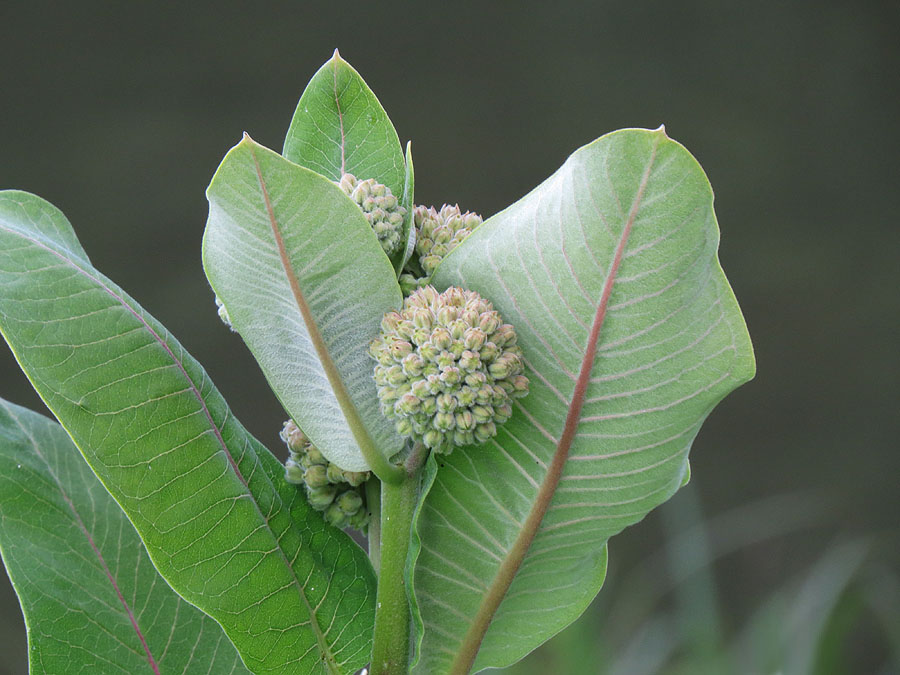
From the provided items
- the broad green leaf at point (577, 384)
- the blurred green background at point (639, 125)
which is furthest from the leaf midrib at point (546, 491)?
the blurred green background at point (639, 125)

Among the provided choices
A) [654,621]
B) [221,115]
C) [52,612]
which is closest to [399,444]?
[52,612]

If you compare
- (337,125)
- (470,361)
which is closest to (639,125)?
(337,125)

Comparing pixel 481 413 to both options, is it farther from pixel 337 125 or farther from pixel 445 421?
pixel 337 125

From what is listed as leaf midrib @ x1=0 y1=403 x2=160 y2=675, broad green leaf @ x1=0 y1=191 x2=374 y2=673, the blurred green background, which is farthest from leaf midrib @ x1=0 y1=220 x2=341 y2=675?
the blurred green background

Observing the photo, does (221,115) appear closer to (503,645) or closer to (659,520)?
(659,520)

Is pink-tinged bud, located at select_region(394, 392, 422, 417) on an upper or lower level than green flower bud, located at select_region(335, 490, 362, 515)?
upper

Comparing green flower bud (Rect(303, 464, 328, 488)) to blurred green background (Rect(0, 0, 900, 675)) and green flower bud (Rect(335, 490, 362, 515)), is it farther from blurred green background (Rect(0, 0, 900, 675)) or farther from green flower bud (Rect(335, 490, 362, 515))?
blurred green background (Rect(0, 0, 900, 675))

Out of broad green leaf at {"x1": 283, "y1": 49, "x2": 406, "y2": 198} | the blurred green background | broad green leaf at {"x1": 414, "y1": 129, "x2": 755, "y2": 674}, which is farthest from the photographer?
the blurred green background

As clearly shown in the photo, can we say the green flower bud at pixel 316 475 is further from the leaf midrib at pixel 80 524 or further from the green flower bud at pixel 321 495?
the leaf midrib at pixel 80 524
